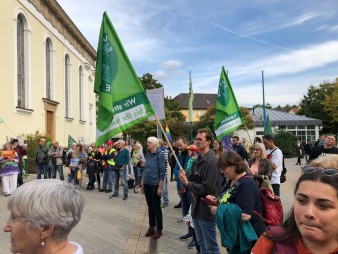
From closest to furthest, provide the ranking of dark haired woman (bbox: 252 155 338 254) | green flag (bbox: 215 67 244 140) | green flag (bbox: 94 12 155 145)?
1. dark haired woman (bbox: 252 155 338 254)
2. green flag (bbox: 94 12 155 145)
3. green flag (bbox: 215 67 244 140)

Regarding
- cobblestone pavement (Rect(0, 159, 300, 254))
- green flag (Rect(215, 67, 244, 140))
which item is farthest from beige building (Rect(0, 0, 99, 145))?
green flag (Rect(215, 67, 244, 140))

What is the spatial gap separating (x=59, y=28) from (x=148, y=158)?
77.1 ft

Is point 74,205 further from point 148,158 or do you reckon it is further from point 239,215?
point 148,158

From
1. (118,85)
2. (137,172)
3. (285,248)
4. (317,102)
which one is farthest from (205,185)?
(317,102)

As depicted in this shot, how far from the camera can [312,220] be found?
5.27 feet

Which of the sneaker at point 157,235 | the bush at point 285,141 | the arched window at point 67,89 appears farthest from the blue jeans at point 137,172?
the bush at point 285,141

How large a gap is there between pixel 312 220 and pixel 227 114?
720cm

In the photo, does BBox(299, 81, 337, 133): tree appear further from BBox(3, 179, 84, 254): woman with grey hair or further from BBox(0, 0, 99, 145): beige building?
BBox(3, 179, 84, 254): woman with grey hair

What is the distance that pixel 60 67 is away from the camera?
27250 mm

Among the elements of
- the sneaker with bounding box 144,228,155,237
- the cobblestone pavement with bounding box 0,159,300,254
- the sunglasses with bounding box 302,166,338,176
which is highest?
the sunglasses with bounding box 302,166,338,176

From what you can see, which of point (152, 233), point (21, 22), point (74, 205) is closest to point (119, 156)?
point (152, 233)

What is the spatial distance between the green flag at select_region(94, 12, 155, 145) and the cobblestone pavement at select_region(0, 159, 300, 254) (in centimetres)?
226

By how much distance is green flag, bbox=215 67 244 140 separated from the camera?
8.59 m

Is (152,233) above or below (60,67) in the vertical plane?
below
